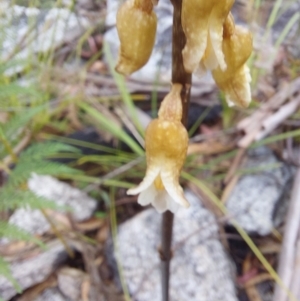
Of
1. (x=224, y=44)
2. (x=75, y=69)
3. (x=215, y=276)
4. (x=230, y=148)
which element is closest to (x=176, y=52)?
(x=224, y=44)

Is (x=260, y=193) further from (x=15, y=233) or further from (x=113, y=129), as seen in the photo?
(x=15, y=233)

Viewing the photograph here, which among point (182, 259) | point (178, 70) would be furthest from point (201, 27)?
point (182, 259)

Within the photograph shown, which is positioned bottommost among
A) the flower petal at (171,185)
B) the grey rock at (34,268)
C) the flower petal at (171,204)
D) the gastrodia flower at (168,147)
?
the grey rock at (34,268)

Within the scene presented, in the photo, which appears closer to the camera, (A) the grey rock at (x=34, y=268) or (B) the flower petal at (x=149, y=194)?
(B) the flower petal at (x=149, y=194)

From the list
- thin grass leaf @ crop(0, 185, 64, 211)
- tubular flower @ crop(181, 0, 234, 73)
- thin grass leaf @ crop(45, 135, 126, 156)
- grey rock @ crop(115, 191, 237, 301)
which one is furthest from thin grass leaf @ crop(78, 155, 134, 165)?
tubular flower @ crop(181, 0, 234, 73)

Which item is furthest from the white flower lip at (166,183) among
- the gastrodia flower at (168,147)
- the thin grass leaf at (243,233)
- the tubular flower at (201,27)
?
the thin grass leaf at (243,233)

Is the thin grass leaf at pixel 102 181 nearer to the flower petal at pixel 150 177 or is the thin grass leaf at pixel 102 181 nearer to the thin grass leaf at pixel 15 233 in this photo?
the thin grass leaf at pixel 15 233
